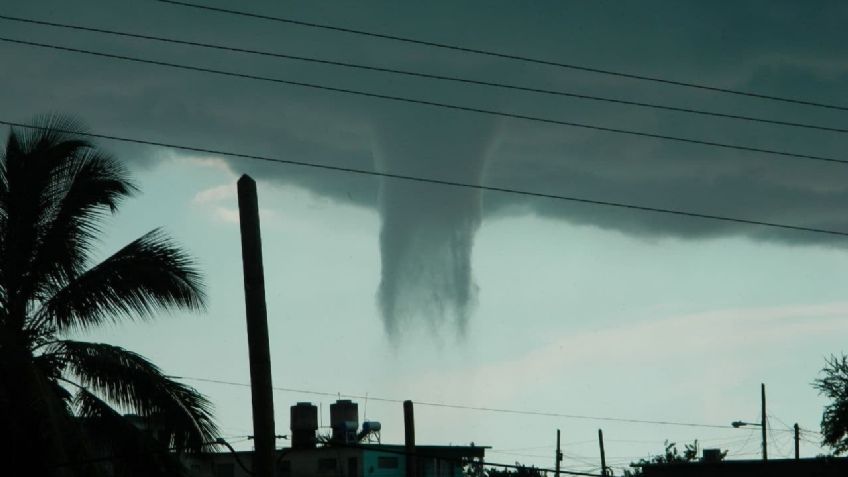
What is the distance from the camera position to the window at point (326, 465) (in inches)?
3455

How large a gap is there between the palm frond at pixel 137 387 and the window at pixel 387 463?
2586 inches

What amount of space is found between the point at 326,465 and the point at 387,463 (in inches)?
197

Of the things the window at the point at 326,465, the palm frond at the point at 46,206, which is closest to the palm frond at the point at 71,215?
the palm frond at the point at 46,206

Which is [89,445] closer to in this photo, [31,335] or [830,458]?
[31,335]

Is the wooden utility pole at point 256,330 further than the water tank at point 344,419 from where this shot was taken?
No

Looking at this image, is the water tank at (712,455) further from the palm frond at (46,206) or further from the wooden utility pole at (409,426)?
the palm frond at (46,206)

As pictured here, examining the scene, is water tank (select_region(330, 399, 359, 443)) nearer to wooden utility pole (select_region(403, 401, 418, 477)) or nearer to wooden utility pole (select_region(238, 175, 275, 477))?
wooden utility pole (select_region(403, 401, 418, 477))

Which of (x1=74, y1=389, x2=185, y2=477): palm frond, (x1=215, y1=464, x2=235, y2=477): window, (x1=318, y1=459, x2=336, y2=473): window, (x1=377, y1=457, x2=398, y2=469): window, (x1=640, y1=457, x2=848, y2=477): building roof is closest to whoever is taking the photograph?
(x1=74, y1=389, x2=185, y2=477): palm frond

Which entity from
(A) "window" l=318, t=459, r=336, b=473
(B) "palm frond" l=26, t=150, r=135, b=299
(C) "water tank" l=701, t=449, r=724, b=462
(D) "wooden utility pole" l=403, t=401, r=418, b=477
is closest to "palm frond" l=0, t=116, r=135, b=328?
(B) "palm frond" l=26, t=150, r=135, b=299

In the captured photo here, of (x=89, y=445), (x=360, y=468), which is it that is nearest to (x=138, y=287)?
(x=89, y=445)

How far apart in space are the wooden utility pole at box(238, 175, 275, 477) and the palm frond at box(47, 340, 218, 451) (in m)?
7.24


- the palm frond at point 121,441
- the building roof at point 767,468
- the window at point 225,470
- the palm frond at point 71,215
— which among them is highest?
the palm frond at point 71,215

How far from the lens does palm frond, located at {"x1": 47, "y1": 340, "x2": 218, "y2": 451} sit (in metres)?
25.0

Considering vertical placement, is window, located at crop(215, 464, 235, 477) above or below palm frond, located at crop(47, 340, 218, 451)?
below
